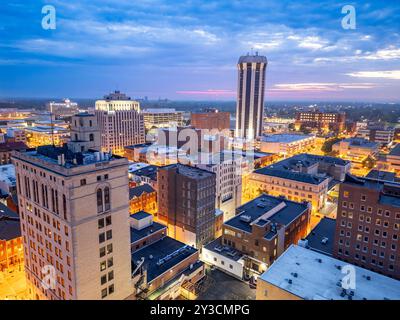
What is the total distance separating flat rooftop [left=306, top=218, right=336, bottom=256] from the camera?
5325 cm

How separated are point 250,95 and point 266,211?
133 m

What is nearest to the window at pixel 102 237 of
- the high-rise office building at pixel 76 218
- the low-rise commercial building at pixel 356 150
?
the high-rise office building at pixel 76 218

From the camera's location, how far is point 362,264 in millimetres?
46875

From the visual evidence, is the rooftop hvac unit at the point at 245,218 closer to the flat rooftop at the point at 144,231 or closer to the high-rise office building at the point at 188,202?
the high-rise office building at the point at 188,202

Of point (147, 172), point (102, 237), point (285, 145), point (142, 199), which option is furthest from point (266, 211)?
point (285, 145)

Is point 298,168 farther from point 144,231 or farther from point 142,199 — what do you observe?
point 144,231

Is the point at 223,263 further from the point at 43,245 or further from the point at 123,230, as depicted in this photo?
the point at 43,245

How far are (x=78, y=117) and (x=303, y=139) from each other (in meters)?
152

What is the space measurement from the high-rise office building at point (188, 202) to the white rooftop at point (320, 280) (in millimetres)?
22445

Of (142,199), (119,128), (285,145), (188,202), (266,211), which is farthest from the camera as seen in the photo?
(119,128)

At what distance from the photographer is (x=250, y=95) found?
182 m
